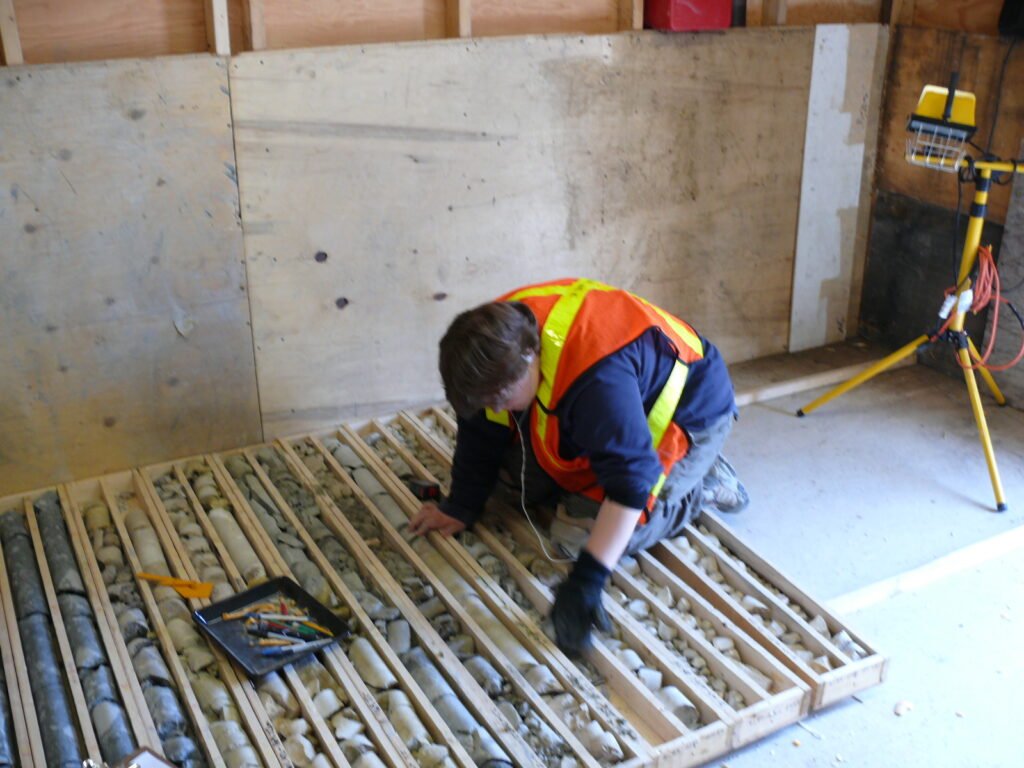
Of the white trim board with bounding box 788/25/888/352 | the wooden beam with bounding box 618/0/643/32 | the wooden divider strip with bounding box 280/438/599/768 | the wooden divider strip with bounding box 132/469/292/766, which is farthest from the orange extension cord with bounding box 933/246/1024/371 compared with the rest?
the wooden divider strip with bounding box 132/469/292/766

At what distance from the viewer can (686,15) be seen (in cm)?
315

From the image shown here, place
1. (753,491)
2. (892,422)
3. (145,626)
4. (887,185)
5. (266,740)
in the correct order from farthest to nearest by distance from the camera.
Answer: (887,185)
(892,422)
(753,491)
(145,626)
(266,740)

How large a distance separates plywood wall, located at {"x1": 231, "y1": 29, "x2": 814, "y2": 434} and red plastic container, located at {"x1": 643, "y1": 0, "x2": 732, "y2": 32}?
54 mm

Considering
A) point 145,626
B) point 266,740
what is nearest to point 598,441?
point 266,740

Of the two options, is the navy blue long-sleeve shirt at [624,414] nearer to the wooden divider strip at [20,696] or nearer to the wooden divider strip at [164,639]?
the wooden divider strip at [164,639]

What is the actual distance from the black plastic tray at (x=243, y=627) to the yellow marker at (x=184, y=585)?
8 cm

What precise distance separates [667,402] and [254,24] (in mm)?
1402

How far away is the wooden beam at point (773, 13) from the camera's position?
338 cm

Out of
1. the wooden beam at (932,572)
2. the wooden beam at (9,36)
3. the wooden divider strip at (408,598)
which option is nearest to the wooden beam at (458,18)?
the wooden beam at (9,36)

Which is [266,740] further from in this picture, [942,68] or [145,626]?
[942,68]

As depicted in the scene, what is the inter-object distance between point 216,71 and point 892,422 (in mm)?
2208

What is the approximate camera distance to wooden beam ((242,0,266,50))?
2.71m

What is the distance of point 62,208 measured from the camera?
103 inches

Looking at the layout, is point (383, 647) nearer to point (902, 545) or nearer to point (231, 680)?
point (231, 680)
